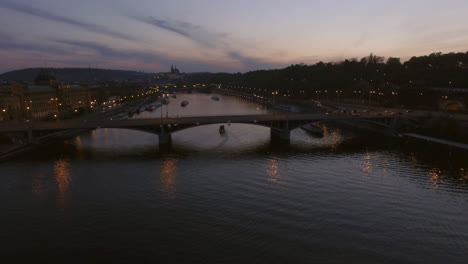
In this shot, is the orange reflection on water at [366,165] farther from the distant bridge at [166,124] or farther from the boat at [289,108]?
the boat at [289,108]

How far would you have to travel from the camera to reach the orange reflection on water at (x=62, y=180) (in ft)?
81.0

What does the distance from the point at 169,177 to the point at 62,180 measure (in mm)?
9277

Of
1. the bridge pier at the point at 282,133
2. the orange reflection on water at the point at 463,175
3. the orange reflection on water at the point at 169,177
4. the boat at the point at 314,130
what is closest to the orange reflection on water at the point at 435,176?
the orange reflection on water at the point at 463,175

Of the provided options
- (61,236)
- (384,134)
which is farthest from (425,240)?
(384,134)

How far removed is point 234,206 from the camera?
23000 millimetres

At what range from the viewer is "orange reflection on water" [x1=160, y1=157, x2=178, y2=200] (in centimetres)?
2591

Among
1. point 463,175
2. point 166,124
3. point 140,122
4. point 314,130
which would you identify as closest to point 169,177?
point 166,124

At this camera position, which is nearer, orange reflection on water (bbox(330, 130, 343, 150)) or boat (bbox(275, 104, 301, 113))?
orange reflection on water (bbox(330, 130, 343, 150))

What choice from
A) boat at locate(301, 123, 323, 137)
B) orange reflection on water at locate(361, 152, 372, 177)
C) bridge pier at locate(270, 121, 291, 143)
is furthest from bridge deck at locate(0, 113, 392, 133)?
orange reflection on water at locate(361, 152, 372, 177)

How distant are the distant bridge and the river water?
3.13 meters

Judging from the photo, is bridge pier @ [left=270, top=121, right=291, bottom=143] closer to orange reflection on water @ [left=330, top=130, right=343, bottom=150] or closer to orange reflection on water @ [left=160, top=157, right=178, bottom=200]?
orange reflection on water @ [left=330, top=130, right=343, bottom=150]

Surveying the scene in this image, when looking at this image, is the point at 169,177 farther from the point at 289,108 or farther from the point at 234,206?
the point at 289,108

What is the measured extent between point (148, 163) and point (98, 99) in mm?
81578

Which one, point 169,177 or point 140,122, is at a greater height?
point 140,122
